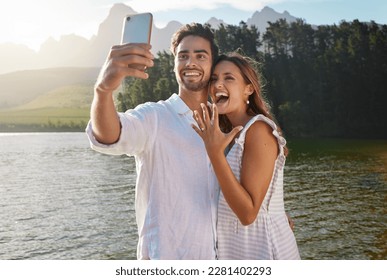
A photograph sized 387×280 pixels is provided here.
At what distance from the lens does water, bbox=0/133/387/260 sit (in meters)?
10.4

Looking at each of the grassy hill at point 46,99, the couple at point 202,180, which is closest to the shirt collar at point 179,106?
the couple at point 202,180

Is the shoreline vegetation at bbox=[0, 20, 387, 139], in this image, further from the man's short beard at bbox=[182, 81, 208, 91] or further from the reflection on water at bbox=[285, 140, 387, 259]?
the man's short beard at bbox=[182, 81, 208, 91]

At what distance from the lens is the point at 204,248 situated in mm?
2424

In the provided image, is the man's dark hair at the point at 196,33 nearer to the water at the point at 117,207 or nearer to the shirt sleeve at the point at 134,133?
the shirt sleeve at the point at 134,133

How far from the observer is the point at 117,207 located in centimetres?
1428

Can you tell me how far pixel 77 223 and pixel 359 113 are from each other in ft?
100

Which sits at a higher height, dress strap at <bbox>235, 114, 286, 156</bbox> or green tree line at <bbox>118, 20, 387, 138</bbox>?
green tree line at <bbox>118, 20, 387, 138</bbox>

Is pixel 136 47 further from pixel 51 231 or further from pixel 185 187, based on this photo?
pixel 51 231

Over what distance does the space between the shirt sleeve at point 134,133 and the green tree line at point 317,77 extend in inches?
1403

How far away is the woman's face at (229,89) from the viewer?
261 centimetres

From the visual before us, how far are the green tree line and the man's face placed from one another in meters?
35.1

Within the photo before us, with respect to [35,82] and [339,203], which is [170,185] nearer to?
[339,203]

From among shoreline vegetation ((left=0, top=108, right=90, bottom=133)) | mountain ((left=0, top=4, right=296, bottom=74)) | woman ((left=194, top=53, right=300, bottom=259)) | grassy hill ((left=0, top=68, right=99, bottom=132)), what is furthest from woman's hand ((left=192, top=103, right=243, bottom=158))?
grassy hill ((left=0, top=68, right=99, bottom=132))

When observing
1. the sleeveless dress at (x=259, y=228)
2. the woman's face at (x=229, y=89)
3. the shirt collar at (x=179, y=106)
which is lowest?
the sleeveless dress at (x=259, y=228)
